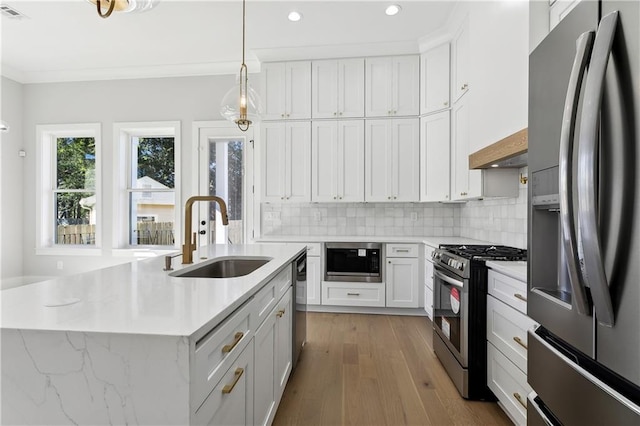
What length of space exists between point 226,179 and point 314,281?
1956 millimetres

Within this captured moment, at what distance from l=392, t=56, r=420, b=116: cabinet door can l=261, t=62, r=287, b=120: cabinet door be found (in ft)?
4.47

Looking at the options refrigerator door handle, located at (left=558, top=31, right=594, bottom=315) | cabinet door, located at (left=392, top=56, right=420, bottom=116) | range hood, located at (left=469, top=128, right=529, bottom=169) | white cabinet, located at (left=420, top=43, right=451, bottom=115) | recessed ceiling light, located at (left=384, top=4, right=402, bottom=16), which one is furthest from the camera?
cabinet door, located at (left=392, top=56, right=420, bottom=116)

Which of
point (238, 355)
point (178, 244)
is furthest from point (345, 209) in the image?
point (238, 355)

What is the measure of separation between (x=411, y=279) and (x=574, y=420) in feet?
9.33

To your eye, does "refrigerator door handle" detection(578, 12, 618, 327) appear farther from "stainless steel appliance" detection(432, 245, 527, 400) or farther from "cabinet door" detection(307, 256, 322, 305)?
"cabinet door" detection(307, 256, 322, 305)

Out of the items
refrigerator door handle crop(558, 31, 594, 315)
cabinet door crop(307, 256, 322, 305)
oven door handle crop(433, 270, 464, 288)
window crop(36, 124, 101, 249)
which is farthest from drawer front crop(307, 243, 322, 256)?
window crop(36, 124, 101, 249)

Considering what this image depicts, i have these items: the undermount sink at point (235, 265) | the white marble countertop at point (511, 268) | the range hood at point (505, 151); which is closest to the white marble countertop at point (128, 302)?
the undermount sink at point (235, 265)

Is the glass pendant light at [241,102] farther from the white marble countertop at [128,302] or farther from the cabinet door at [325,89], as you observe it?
the cabinet door at [325,89]

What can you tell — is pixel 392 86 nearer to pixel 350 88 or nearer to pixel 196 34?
pixel 350 88

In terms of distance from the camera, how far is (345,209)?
4270mm

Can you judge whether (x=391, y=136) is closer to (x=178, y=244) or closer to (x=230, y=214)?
(x=230, y=214)

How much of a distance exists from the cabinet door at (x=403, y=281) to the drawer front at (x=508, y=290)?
1.69 meters

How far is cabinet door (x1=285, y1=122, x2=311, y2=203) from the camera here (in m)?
3.95

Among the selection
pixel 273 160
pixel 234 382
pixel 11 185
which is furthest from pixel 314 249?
pixel 11 185
